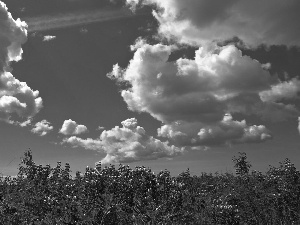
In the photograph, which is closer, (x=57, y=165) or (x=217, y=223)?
(x=217, y=223)

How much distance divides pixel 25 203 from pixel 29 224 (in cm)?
303

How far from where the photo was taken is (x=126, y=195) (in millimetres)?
19188

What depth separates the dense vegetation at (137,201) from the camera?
14.1 m

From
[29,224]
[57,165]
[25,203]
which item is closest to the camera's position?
[29,224]

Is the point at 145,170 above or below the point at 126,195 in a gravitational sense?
above

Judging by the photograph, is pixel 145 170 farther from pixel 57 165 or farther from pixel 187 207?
pixel 57 165

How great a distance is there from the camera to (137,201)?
1600 centimetres

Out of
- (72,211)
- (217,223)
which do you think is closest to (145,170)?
(217,223)

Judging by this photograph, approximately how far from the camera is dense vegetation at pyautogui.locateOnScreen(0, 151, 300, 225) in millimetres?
14125

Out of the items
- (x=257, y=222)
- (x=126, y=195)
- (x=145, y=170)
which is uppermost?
(x=145, y=170)

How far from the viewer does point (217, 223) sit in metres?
16.2

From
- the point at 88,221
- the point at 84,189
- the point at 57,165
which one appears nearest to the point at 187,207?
the point at 84,189

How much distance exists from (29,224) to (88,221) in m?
3.21

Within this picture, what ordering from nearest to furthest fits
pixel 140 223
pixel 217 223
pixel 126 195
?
pixel 140 223
pixel 217 223
pixel 126 195
